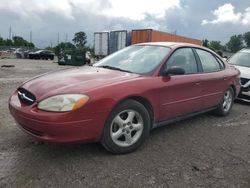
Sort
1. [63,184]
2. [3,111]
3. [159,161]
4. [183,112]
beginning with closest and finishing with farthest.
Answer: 1. [63,184]
2. [159,161]
3. [183,112]
4. [3,111]

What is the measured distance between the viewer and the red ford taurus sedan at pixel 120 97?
121 inches

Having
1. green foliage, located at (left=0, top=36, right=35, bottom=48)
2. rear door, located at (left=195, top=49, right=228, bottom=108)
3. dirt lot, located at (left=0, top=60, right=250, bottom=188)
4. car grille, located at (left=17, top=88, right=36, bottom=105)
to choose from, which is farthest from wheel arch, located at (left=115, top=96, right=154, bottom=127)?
green foliage, located at (left=0, top=36, right=35, bottom=48)

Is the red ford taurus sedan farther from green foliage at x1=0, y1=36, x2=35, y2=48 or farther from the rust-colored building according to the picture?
green foliage at x1=0, y1=36, x2=35, y2=48

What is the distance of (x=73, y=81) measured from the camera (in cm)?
344

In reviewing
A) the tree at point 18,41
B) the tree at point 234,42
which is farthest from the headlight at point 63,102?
the tree at point 234,42

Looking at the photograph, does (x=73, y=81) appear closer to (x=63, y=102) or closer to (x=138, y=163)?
(x=63, y=102)

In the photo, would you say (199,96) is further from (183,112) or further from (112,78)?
(112,78)

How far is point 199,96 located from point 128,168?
2.10 meters

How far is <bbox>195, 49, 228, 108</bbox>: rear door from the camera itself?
488 centimetres

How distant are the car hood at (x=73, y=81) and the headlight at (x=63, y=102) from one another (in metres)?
0.07

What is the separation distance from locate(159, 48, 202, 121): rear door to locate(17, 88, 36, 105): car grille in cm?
171

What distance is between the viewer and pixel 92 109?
3.15 meters

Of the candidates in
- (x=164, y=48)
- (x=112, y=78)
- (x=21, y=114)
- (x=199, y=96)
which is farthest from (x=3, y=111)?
(x=199, y=96)

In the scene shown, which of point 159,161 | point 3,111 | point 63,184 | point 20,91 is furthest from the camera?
point 3,111
